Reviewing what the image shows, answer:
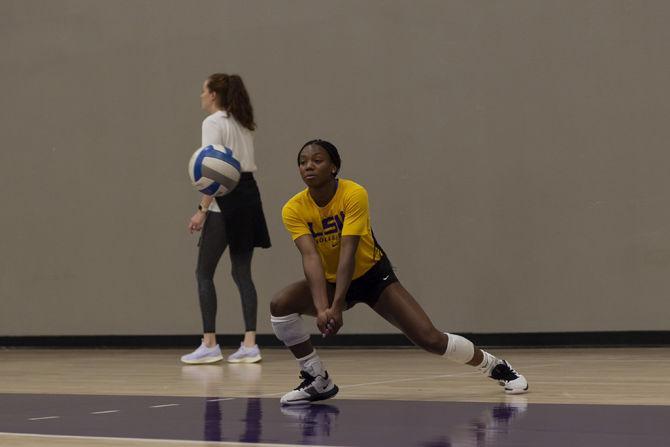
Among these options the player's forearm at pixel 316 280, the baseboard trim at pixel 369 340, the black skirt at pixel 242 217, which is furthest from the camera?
the baseboard trim at pixel 369 340

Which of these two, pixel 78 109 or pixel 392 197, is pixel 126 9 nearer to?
pixel 78 109

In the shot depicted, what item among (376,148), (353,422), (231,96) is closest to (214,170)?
(231,96)

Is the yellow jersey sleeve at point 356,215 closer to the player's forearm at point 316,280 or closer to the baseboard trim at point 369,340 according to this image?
the player's forearm at point 316,280

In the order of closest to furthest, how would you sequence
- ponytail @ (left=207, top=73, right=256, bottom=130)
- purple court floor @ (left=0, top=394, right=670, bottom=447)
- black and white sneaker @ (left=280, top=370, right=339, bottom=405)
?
purple court floor @ (left=0, top=394, right=670, bottom=447) < black and white sneaker @ (left=280, top=370, right=339, bottom=405) < ponytail @ (left=207, top=73, right=256, bottom=130)

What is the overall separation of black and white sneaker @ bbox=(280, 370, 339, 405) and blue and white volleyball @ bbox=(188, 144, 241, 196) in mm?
1879

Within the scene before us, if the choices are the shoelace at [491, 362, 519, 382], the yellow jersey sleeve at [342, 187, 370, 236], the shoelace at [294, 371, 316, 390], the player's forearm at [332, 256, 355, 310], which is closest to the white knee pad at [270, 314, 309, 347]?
the shoelace at [294, 371, 316, 390]

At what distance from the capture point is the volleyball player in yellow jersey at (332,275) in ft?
12.0

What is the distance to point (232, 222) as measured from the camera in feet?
18.5

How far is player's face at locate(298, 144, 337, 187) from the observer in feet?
12.0

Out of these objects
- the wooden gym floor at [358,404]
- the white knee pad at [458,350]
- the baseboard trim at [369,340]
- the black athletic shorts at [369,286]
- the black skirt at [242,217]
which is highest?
the black skirt at [242,217]

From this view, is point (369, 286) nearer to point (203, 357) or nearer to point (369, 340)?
point (203, 357)

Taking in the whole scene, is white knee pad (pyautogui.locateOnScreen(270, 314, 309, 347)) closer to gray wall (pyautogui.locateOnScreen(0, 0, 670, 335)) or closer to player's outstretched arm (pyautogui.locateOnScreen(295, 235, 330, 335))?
player's outstretched arm (pyautogui.locateOnScreen(295, 235, 330, 335))

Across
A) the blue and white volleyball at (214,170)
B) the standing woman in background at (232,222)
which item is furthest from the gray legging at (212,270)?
the blue and white volleyball at (214,170)

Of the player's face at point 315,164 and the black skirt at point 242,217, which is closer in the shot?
the player's face at point 315,164
